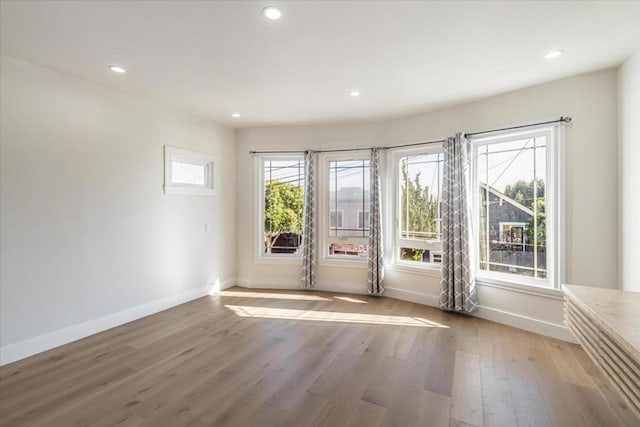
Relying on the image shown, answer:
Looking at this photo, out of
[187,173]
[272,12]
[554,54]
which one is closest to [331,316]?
[187,173]

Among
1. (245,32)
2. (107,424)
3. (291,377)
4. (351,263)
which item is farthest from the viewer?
(351,263)

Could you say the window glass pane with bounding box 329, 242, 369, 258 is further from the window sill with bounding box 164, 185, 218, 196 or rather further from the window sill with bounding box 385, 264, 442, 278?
the window sill with bounding box 164, 185, 218, 196

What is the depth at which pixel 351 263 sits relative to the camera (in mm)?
4762

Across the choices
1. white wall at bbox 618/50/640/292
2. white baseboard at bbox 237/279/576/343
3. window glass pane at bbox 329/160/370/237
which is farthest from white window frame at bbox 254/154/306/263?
white wall at bbox 618/50/640/292

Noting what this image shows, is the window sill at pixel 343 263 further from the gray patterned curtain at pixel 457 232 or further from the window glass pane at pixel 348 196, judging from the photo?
the gray patterned curtain at pixel 457 232

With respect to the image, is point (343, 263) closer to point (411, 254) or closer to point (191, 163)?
point (411, 254)

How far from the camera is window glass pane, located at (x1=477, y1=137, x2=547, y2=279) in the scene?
11.0 feet

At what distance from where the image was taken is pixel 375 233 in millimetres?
4496

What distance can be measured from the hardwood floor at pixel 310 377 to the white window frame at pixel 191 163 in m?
1.71

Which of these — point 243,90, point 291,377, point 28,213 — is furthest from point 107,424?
point 243,90

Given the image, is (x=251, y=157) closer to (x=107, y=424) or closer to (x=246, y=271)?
(x=246, y=271)

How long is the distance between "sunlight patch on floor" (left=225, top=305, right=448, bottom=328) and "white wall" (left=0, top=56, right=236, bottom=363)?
1.15 metres

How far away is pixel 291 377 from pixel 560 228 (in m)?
3.02

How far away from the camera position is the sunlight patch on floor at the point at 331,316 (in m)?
3.56
